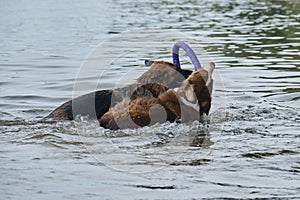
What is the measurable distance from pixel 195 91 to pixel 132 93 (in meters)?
0.65

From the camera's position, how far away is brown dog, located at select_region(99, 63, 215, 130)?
6594mm

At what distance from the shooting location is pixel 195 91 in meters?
6.61

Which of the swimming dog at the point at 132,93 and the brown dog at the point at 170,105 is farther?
the swimming dog at the point at 132,93

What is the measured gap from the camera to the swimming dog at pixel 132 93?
6824 millimetres

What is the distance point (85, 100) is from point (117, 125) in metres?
0.60

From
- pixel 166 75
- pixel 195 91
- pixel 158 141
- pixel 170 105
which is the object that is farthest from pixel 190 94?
pixel 158 141

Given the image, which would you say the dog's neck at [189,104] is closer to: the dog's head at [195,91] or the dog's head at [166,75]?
the dog's head at [195,91]

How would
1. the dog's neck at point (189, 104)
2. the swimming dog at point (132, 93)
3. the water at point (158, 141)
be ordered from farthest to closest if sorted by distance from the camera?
the swimming dog at point (132, 93), the dog's neck at point (189, 104), the water at point (158, 141)

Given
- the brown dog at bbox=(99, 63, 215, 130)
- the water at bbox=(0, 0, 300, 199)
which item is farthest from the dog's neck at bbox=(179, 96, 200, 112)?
the water at bbox=(0, 0, 300, 199)

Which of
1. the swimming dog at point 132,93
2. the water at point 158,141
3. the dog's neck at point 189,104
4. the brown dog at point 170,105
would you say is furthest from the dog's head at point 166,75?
the water at point 158,141

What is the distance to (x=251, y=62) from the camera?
12.9 metres

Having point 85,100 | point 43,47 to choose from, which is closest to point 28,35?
point 43,47

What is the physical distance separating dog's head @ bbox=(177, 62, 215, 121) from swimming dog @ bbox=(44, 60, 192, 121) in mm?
245

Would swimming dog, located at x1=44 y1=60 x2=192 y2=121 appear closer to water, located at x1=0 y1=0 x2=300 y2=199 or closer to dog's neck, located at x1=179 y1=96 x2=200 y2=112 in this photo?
water, located at x1=0 y1=0 x2=300 y2=199
